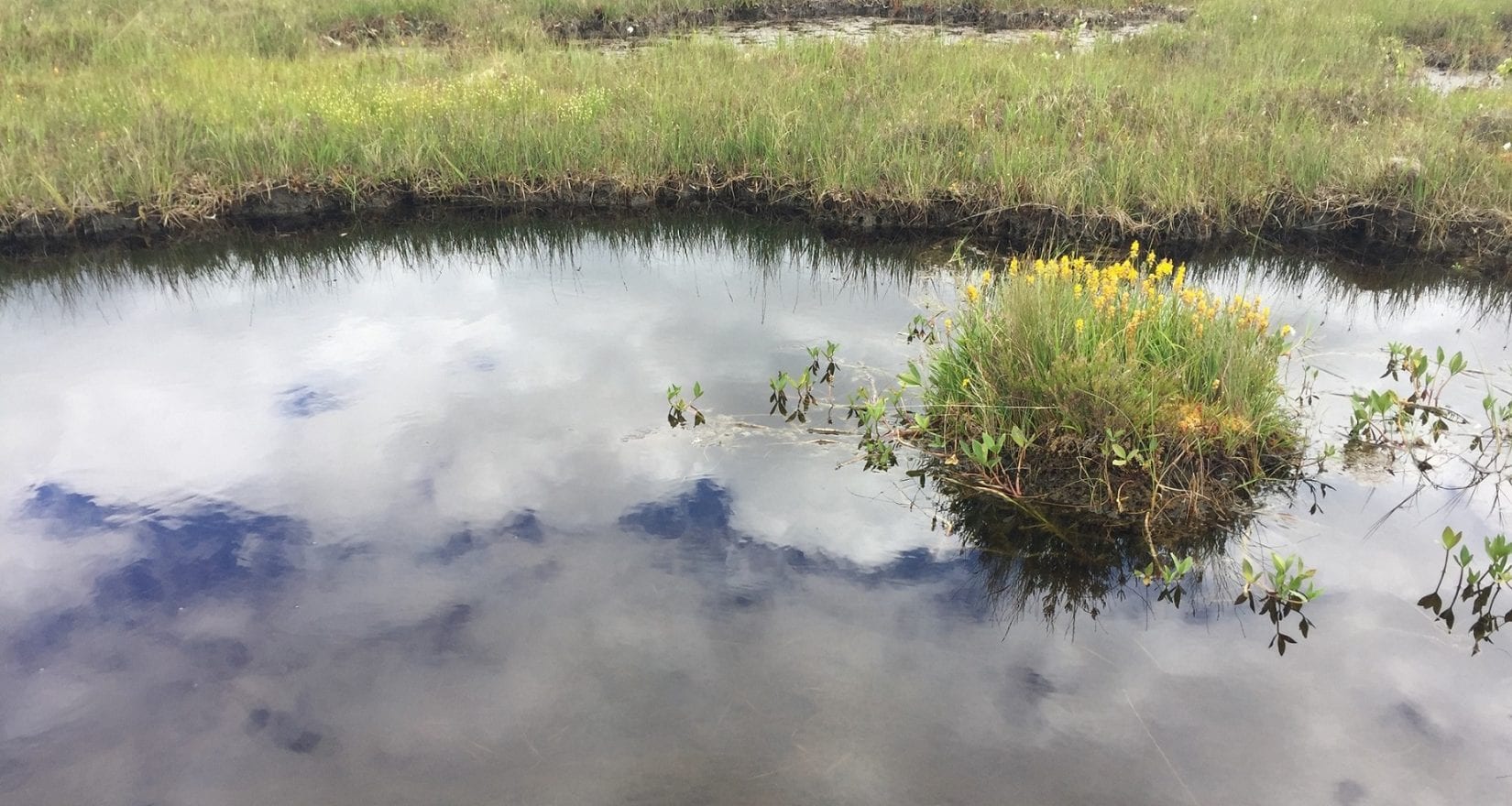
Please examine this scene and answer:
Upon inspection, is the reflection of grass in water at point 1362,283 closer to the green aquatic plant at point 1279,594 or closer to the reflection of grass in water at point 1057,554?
the reflection of grass in water at point 1057,554

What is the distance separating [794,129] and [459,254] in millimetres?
3535

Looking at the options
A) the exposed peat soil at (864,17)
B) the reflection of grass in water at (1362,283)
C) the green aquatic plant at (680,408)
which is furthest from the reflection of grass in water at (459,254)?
the exposed peat soil at (864,17)

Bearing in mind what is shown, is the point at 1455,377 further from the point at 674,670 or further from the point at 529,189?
the point at 529,189

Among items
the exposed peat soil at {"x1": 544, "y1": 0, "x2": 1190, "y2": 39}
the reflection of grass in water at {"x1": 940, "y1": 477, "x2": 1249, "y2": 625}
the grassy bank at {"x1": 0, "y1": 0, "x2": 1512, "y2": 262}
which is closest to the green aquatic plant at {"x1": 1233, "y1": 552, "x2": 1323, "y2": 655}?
the reflection of grass in water at {"x1": 940, "y1": 477, "x2": 1249, "y2": 625}

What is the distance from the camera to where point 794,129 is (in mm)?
9141

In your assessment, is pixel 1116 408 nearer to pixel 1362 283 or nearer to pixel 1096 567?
pixel 1096 567

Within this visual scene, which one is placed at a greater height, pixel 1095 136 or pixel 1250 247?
pixel 1095 136

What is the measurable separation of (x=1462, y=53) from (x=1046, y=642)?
1437 cm

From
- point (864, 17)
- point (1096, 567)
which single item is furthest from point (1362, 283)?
point (864, 17)

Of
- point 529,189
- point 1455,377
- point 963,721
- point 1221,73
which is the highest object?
point 1221,73

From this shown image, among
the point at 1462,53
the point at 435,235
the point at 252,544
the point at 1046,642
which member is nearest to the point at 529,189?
the point at 435,235

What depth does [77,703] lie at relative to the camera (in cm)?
356

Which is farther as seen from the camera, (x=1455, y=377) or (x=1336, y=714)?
(x=1455, y=377)

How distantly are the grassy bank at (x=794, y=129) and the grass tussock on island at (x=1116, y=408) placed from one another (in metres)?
3.21
